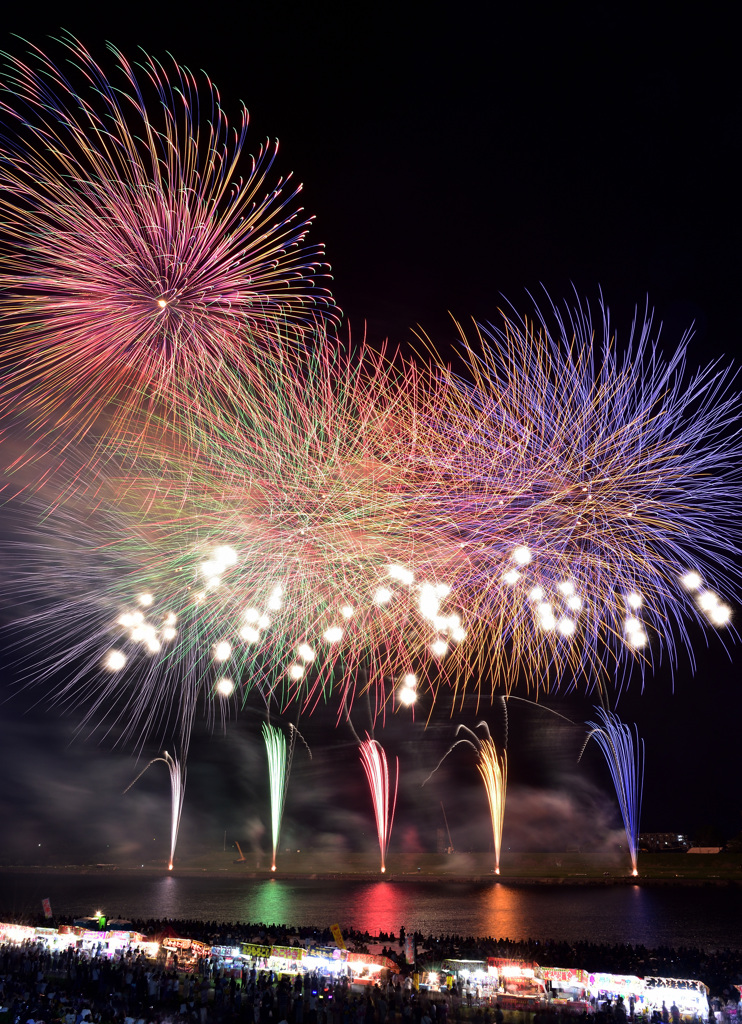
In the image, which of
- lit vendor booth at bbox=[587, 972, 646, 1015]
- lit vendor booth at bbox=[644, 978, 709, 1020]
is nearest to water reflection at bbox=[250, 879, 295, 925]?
lit vendor booth at bbox=[587, 972, 646, 1015]

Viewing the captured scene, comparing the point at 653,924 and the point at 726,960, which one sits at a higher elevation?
the point at 726,960

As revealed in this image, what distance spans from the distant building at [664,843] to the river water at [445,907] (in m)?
26.2

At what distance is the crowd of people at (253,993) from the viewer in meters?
14.2

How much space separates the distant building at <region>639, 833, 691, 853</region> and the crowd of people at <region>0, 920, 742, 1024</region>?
81869 mm

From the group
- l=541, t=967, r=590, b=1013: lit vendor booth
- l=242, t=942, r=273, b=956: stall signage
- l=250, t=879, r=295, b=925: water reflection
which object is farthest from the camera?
l=250, t=879, r=295, b=925: water reflection

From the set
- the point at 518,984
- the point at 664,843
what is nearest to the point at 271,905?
the point at 518,984

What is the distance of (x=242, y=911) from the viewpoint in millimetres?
57000

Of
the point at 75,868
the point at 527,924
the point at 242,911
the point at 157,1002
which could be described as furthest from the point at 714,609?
the point at 75,868

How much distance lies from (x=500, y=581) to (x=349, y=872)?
8575 cm

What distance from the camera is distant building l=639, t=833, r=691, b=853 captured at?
9462cm

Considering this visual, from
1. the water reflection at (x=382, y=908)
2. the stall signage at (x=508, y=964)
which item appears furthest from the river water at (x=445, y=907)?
the stall signage at (x=508, y=964)

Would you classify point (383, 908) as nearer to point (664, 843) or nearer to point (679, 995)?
point (679, 995)

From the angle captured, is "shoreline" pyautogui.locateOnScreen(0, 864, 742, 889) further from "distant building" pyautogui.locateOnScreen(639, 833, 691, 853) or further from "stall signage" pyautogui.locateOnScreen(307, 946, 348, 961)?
"stall signage" pyautogui.locateOnScreen(307, 946, 348, 961)

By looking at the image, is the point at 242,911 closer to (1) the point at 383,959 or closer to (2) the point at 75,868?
(1) the point at 383,959
